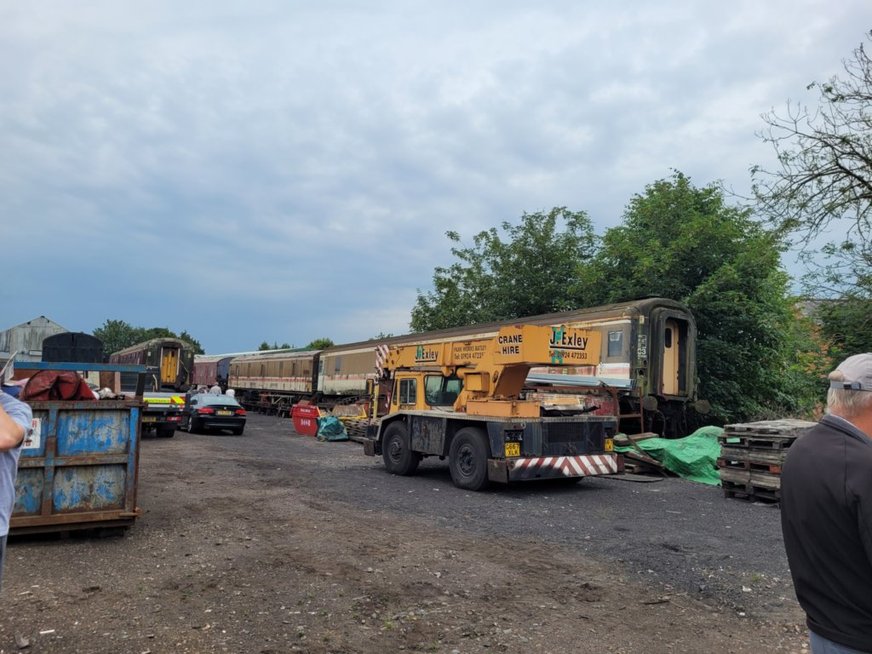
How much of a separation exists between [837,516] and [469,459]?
367 inches

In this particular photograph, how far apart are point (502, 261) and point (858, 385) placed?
30222 mm

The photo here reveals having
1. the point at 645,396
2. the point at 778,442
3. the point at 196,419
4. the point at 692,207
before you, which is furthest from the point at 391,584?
the point at 692,207

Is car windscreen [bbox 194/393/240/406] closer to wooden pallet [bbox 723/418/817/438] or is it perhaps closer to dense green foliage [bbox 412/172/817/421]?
dense green foliage [bbox 412/172/817/421]

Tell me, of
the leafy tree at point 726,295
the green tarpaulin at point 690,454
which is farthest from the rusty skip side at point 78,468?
the leafy tree at point 726,295

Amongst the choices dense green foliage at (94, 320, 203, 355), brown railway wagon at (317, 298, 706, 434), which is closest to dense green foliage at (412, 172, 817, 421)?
brown railway wagon at (317, 298, 706, 434)

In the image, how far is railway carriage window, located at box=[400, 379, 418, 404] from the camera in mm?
13125

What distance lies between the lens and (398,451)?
13062 mm

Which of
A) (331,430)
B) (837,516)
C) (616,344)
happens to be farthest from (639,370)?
(837,516)

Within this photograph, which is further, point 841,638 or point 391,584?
point 391,584

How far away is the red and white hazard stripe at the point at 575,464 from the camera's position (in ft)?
34.7

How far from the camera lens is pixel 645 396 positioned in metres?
16.8

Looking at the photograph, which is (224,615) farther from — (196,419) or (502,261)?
(502,261)

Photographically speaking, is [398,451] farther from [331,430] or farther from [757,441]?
[331,430]

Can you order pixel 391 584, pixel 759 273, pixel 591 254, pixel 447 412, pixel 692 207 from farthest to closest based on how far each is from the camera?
pixel 591 254, pixel 692 207, pixel 759 273, pixel 447 412, pixel 391 584
